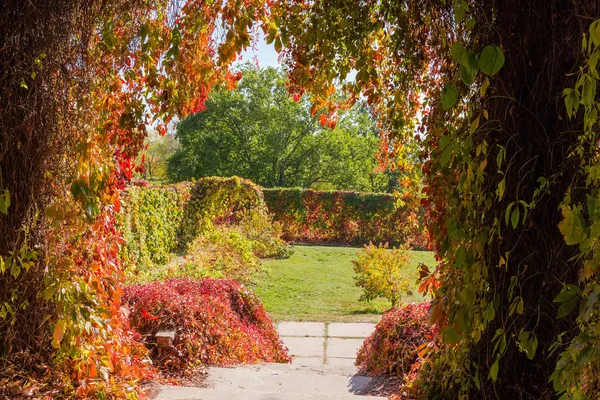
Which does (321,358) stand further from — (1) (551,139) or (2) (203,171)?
(2) (203,171)

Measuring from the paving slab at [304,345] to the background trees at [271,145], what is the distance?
58.8 feet

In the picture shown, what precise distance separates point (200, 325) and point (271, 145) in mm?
20039

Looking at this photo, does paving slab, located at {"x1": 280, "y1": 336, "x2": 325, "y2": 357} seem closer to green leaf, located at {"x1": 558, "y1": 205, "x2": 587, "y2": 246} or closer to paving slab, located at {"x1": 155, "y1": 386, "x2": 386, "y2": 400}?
paving slab, located at {"x1": 155, "y1": 386, "x2": 386, "y2": 400}

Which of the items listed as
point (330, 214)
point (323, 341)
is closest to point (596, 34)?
point (323, 341)

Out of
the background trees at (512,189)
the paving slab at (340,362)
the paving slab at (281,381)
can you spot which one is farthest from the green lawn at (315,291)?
the background trees at (512,189)

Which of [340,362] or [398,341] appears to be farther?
[340,362]

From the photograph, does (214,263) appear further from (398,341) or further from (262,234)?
(398,341)

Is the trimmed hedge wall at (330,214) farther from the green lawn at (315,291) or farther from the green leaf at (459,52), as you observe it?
the green leaf at (459,52)

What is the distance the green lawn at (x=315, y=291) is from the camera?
26.8ft

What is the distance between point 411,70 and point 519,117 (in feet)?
3.67

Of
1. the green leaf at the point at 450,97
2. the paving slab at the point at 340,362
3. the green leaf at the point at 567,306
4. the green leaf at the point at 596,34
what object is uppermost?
the green leaf at the point at 596,34

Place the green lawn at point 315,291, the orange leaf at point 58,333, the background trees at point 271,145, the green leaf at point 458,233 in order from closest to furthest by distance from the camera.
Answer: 1. the green leaf at point 458,233
2. the orange leaf at point 58,333
3. the green lawn at point 315,291
4. the background trees at point 271,145

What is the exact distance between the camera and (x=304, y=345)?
6.50 meters

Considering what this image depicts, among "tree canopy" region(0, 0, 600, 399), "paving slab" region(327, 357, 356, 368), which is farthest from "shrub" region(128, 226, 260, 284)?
"tree canopy" region(0, 0, 600, 399)
